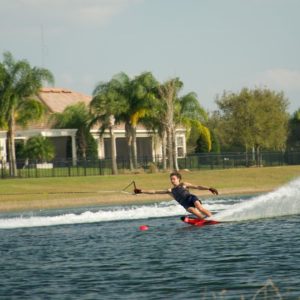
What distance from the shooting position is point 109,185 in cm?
5912

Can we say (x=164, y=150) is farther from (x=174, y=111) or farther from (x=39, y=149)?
(x=39, y=149)

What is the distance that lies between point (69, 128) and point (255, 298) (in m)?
66.4

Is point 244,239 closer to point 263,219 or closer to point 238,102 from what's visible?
point 263,219

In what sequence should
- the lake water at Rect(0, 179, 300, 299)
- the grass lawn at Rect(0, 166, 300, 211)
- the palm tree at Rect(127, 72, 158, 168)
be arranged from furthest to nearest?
the palm tree at Rect(127, 72, 158, 168)
the grass lawn at Rect(0, 166, 300, 211)
the lake water at Rect(0, 179, 300, 299)

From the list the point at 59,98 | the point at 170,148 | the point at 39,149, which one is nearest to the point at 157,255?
the point at 170,148

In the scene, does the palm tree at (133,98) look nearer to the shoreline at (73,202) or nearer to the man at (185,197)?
the shoreline at (73,202)

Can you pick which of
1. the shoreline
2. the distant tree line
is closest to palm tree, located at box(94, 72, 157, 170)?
the distant tree line

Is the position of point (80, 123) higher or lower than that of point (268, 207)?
higher

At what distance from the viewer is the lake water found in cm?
1723

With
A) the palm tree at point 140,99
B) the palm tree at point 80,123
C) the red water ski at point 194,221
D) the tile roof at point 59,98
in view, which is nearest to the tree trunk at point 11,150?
the palm tree at point 140,99

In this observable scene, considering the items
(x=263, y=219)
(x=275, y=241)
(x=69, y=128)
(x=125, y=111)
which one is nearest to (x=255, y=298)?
(x=275, y=241)

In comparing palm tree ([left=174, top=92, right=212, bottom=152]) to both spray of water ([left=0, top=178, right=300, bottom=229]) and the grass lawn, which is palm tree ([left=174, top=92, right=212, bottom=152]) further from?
spray of water ([left=0, top=178, right=300, bottom=229])

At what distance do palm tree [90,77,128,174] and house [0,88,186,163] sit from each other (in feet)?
7.38

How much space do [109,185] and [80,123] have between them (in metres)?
22.2
